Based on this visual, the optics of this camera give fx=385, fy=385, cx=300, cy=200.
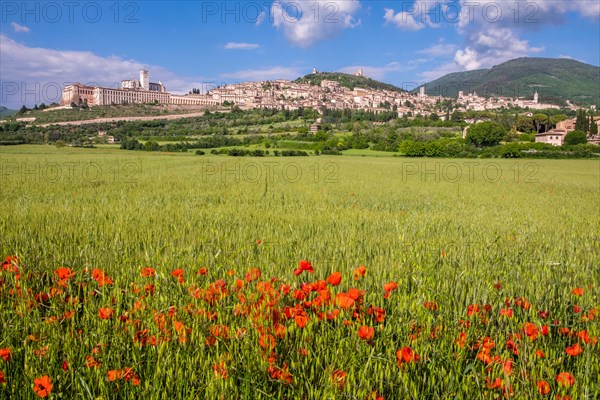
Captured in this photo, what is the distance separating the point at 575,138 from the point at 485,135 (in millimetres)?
22170

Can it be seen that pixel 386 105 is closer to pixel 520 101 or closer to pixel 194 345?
pixel 520 101

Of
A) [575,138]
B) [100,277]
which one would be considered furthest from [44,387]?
[575,138]

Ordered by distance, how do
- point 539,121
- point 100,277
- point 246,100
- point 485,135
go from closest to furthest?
point 100,277 < point 485,135 < point 539,121 < point 246,100

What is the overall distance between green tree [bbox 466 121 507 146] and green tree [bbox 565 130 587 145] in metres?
17.1

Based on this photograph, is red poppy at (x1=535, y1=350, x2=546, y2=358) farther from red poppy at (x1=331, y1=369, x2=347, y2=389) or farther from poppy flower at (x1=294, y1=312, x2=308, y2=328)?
poppy flower at (x1=294, y1=312, x2=308, y2=328)

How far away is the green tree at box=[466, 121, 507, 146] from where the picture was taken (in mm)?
68875

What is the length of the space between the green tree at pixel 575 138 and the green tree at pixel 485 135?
17.1 meters

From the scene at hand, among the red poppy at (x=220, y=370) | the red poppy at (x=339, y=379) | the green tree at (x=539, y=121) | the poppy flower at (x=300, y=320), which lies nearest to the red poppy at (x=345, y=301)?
the poppy flower at (x=300, y=320)

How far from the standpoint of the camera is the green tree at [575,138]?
247 feet

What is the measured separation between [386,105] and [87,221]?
192894 millimetres

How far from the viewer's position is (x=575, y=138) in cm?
7594

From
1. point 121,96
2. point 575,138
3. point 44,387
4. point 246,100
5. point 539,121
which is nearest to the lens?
point 44,387

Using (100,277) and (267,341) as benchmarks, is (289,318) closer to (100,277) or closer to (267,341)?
(267,341)

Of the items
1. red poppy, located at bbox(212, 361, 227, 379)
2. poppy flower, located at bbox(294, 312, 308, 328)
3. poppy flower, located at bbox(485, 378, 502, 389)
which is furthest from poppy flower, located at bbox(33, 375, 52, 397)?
poppy flower, located at bbox(485, 378, 502, 389)
